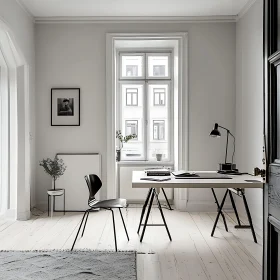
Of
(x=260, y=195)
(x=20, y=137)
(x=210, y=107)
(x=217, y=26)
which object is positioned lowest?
(x=260, y=195)

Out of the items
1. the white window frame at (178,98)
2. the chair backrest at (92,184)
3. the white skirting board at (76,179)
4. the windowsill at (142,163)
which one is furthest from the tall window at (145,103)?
the chair backrest at (92,184)

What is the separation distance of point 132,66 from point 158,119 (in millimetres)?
1003

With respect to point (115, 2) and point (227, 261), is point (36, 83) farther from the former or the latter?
point (227, 261)

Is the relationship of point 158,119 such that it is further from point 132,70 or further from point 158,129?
point 132,70

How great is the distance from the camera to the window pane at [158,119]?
650 centimetres

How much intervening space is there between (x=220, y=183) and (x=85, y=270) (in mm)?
1430

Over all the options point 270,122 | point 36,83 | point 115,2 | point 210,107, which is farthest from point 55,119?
point 270,122

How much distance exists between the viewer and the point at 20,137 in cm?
520

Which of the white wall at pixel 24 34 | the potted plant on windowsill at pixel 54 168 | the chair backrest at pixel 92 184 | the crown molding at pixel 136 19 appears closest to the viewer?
the chair backrest at pixel 92 184

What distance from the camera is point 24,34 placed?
5211 mm

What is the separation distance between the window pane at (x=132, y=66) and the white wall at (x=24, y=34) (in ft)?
5.13

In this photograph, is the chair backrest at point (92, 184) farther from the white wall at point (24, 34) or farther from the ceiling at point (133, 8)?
the ceiling at point (133, 8)

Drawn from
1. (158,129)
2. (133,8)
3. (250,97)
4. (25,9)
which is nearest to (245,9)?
(250,97)

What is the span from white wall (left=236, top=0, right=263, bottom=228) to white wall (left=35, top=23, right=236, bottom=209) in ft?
0.83
